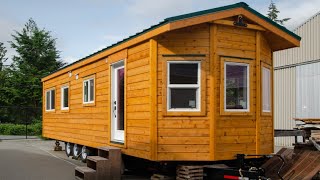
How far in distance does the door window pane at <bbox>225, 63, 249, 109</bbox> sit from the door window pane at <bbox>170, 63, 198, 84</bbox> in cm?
72

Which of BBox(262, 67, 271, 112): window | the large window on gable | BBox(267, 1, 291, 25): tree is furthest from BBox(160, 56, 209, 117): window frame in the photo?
BBox(267, 1, 291, 25): tree

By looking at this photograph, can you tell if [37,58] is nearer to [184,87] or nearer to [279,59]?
[279,59]

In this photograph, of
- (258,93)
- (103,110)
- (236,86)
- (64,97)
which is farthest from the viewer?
(64,97)

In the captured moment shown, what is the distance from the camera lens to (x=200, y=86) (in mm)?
8797

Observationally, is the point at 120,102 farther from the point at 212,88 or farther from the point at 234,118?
the point at 234,118

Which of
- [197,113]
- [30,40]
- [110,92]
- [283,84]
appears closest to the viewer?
[197,113]

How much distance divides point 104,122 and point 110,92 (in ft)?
3.09

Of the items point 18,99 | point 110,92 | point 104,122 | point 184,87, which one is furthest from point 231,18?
point 18,99

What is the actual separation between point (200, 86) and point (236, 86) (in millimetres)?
961

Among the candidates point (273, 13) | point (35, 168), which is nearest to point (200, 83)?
point (35, 168)

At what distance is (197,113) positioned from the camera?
8766 millimetres

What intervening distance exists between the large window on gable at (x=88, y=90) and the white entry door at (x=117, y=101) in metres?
1.81

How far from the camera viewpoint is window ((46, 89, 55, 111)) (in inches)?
729

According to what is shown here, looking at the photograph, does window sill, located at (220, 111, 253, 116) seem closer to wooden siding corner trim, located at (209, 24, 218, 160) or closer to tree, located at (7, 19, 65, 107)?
wooden siding corner trim, located at (209, 24, 218, 160)
